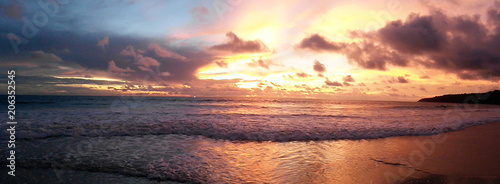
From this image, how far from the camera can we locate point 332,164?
7.64 metres

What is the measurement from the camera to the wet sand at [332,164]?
6.24 meters

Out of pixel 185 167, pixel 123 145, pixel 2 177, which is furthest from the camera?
pixel 123 145

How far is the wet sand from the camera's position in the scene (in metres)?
6.24

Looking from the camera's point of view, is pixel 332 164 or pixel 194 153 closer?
pixel 332 164

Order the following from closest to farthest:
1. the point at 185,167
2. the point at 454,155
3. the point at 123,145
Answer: the point at 185,167
the point at 454,155
the point at 123,145

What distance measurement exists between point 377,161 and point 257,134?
626 cm

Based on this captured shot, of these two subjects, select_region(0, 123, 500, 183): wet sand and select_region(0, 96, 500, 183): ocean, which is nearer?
select_region(0, 123, 500, 183): wet sand

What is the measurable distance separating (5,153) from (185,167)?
21.1 feet

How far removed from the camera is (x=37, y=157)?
7.82 m

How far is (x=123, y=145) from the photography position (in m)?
9.78

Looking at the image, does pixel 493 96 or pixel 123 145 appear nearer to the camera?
pixel 123 145

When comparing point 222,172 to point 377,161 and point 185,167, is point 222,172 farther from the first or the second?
point 377,161

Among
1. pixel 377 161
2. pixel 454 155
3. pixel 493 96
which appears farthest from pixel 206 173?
pixel 493 96

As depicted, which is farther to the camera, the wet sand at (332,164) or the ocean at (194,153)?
the ocean at (194,153)
